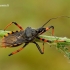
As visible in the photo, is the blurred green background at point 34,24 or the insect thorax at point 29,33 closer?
the insect thorax at point 29,33

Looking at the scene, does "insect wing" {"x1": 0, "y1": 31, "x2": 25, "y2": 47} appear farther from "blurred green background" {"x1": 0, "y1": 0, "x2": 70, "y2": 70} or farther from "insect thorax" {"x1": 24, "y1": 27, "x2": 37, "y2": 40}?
"blurred green background" {"x1": 0, "y1": 0, "x2": 70, "y2": 70}

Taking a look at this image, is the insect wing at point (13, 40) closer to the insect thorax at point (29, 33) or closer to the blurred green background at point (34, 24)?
the insect thorax at point (29, 33)

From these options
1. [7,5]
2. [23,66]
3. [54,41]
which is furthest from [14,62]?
[54,41]

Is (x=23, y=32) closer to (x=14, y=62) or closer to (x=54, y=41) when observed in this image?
(x=54, y=41)

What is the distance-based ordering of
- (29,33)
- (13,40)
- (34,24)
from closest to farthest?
(13,40)
(29,33)
(34,24)

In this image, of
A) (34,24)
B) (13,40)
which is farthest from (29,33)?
(34,24)

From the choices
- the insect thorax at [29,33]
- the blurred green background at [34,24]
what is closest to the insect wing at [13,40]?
the insect thorax at [29,33]

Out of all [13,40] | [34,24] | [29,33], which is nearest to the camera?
[13,40]

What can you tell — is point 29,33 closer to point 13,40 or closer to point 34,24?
point 13,40

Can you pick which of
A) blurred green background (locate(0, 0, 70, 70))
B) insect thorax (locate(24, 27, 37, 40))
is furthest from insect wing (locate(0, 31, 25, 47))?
blurred green background (locate(0, 0, 70, 70))
